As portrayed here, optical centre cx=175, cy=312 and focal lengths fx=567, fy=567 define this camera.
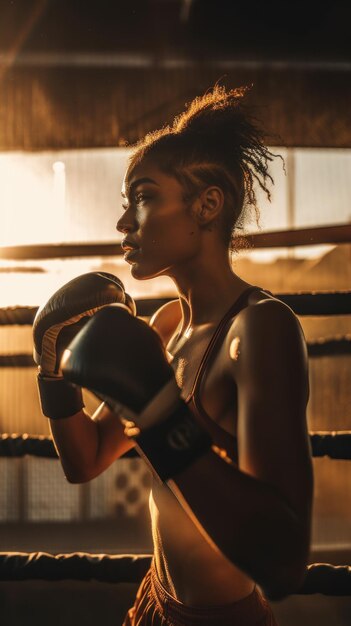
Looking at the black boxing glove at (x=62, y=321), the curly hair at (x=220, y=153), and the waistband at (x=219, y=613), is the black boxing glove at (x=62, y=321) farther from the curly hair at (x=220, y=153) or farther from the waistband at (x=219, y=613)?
the waistband at (x=219, y=613)

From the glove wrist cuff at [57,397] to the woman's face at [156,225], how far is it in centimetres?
27

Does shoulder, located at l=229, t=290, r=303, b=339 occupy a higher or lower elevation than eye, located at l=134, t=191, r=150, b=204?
lower

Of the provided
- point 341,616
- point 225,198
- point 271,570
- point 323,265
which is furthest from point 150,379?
point 323,265

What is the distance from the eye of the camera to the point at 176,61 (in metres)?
3.58

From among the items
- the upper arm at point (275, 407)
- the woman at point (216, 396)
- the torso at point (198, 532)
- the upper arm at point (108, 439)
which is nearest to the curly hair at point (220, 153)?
the woman at point (216, 396)

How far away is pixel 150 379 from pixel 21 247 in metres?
1.08

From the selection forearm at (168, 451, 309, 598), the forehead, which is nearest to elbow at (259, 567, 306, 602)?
forearm at (168, 451, 309, 598)

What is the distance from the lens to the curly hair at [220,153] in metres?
1.07

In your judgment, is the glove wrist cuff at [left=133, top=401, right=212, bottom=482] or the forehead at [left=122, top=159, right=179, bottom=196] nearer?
the glove wrist cuff at [left=133, top=401, right=212, bottom=482]

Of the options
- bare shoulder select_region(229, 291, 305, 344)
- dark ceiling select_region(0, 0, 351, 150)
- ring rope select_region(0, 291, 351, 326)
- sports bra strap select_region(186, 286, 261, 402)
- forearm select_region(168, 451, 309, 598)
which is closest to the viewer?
forearm select_region(168, 451, 309, 598)

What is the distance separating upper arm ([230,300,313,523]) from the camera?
29.7 inches

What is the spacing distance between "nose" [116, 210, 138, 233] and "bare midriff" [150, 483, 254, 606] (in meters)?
0.48

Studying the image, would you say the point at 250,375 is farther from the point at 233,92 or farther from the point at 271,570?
the point at 233,92

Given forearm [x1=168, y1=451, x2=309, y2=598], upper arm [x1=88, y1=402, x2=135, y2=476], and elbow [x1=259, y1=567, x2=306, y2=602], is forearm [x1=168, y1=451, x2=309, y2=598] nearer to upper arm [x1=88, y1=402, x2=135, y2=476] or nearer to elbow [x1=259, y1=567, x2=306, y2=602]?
elbow [x1=259, y1=567, x2=306, y2=602]
